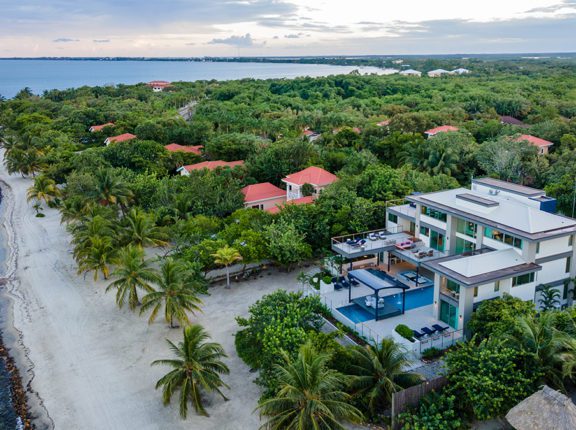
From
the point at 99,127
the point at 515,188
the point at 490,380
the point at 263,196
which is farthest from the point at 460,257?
the point at 99,127

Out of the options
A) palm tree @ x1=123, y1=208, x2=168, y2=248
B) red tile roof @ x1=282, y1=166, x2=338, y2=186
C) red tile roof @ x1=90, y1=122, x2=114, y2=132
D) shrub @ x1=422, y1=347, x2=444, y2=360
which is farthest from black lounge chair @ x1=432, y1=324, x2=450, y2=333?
red tile roof @ x1=90, y1=122, x2=114, y2=132

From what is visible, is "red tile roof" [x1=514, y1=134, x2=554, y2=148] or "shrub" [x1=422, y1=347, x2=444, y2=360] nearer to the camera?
"shrub" [x1=422, y1=347, x2=444, y2=360]

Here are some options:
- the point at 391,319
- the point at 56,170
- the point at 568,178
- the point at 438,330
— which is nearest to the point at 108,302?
the point at 391,319

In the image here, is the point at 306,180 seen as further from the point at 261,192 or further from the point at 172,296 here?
the point at 172,296

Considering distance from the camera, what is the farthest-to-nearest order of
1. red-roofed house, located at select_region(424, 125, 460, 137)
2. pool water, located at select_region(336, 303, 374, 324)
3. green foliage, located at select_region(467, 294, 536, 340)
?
red-roofed house, located at select_region(424, 125, 460, 137) → pool water, located at select_region(336, 303, 374, 324) → green foliage, located at select_region(467, 294, 536, 340)

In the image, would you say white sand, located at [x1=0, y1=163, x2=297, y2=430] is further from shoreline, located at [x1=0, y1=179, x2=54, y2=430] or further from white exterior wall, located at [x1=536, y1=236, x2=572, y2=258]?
white exterior wall, located at [x1=536, y1=236, x2=572, y2=258]

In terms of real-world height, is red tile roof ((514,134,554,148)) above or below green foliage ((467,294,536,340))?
above

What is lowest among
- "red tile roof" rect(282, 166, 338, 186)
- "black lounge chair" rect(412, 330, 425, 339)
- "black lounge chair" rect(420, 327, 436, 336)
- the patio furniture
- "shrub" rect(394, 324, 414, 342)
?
"black lounge chair" rect(412, 330, 425, 339)
